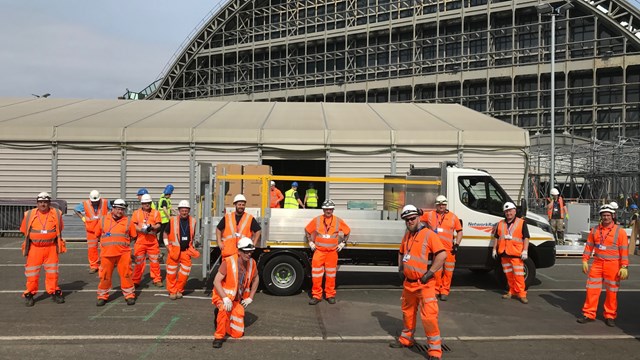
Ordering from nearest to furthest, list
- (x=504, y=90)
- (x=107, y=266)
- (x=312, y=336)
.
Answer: (x=312, y=336) → (x=107, y=266) → (x=504, y=90)

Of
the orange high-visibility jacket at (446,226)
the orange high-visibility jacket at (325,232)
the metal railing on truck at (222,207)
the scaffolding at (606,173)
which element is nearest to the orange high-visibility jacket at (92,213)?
the metal railing on truck at (222,207)

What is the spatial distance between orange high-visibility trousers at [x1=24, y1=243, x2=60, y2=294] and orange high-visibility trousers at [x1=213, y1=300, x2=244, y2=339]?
11.4 ft

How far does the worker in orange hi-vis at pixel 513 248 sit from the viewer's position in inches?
326

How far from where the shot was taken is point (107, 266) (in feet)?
24.7

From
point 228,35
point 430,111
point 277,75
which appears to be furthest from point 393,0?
point 430,111

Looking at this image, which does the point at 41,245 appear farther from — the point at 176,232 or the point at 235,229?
the point at 235,229

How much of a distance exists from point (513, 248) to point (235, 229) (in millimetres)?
4782

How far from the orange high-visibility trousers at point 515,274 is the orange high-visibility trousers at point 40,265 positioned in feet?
25.0

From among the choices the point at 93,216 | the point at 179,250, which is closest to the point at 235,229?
the point at 179,250

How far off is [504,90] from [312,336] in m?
40.0

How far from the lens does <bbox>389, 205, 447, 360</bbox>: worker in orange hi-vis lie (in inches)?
210

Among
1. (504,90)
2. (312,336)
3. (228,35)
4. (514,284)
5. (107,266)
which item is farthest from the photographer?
(228,35)

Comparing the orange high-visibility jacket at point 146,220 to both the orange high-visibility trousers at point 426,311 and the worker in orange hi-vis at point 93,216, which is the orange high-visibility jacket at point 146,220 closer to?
the worker in orange hi-vis at point 93,216

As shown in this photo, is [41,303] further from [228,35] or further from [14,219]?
[228,35]
